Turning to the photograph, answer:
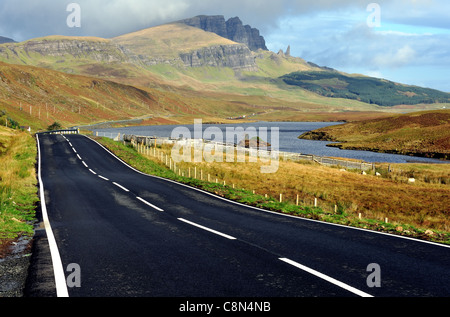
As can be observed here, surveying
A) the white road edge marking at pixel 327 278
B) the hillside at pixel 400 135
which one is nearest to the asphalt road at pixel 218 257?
the white road edge marking at pixel 327 278

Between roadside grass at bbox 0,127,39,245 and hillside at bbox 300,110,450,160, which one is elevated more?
hillside at bbox 300,110,450,160

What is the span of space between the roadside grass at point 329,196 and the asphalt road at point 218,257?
73.1 inches

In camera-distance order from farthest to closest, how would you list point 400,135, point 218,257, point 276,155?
1. point 400,135
2. point 276,155
3. point 218,257

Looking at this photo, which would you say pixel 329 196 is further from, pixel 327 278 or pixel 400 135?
pixel 400 135

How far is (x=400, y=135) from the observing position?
333 feet

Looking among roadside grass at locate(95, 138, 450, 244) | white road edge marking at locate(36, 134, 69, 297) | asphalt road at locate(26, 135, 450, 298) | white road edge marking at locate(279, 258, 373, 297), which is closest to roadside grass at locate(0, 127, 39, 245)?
white road edge marking at locate(36, 134, 69, 297)

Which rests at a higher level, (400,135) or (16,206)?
(400,135)

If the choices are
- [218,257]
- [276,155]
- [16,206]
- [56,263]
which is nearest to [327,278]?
[218,257]

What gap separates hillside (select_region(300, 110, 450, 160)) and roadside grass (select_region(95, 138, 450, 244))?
52.3 metres

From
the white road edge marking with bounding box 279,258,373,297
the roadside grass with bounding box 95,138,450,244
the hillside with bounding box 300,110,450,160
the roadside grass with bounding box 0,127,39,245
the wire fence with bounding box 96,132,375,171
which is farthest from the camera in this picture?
the hillside with bounding box 300,110,450,160

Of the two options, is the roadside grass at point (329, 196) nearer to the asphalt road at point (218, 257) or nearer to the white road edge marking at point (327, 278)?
the asphalt road at point (218, 257)

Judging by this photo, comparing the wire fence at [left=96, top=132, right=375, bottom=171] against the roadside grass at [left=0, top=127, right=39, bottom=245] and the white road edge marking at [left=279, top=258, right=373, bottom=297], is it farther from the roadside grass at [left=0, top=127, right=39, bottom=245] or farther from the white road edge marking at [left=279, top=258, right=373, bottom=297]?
the white road edge marking at [left=279, top=258, right=373, bottom=297]

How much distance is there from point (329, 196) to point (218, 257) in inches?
841

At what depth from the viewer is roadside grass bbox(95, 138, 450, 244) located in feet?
51.3
